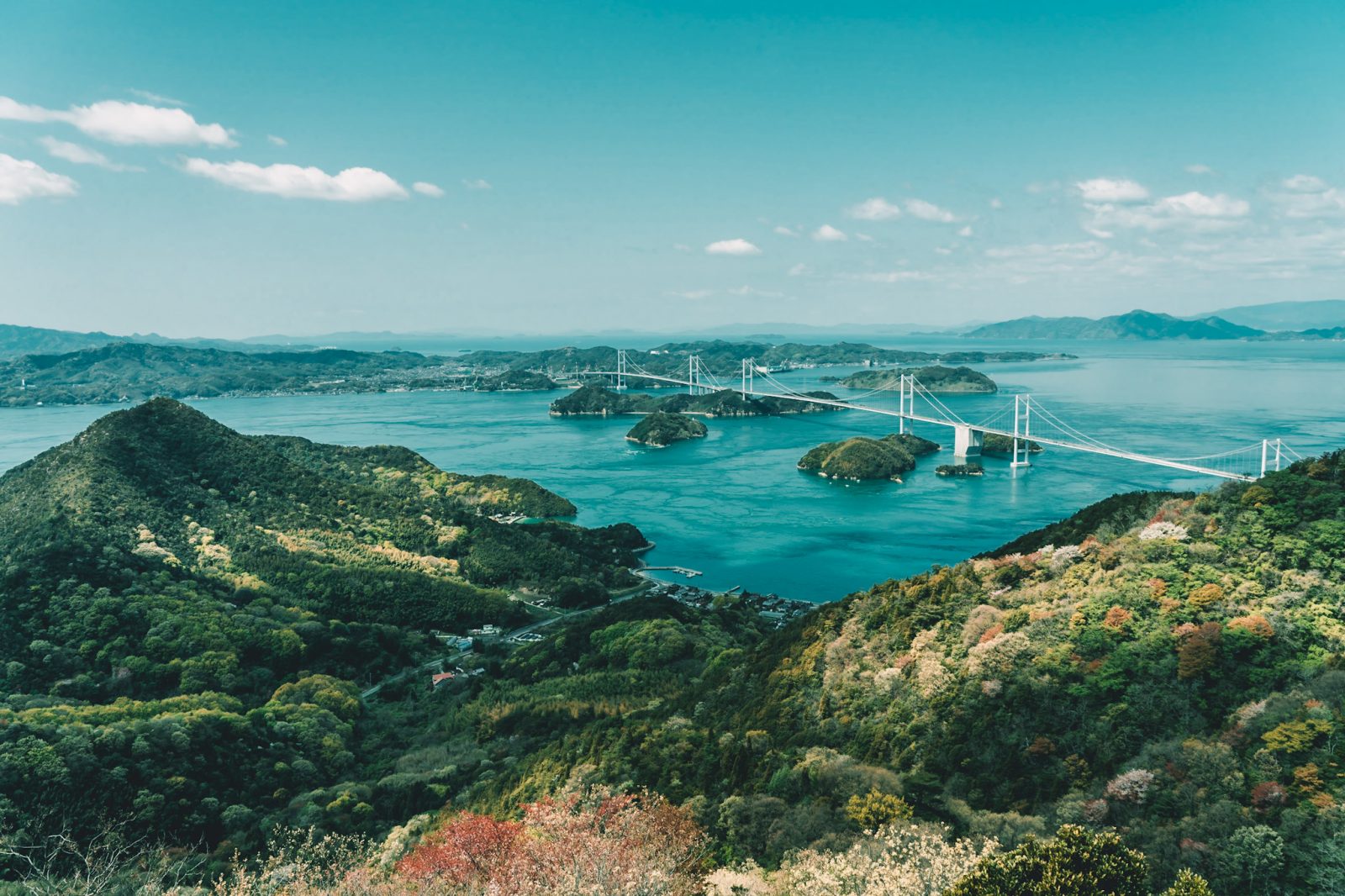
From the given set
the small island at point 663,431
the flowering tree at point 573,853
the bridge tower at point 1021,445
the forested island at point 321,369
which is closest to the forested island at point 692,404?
the small island at point 663,431

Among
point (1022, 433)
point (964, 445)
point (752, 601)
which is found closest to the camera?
point (752, 601)

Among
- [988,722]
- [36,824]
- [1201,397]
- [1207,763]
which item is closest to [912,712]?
[988,722]

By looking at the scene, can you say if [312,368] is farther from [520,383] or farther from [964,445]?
[964,445]

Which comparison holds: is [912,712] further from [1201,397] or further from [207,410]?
[207,410]

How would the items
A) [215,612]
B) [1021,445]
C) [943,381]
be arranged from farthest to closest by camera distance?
[943,381], [1021,445], [215,612]

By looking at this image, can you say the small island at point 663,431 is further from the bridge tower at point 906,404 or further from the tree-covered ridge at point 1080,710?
the tree-covered ridge at point 1080,710

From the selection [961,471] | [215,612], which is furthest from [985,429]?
[215,612]
